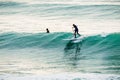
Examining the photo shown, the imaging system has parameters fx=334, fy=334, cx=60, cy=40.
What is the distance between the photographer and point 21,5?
54.6 meters

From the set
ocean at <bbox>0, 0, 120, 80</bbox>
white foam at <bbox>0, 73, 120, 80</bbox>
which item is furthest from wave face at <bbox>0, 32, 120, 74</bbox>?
white foam at <bbox>0, 73, 120, 80</bbox>

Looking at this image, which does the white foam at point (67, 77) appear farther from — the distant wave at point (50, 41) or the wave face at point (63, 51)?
the distant wave at point (50, 41)

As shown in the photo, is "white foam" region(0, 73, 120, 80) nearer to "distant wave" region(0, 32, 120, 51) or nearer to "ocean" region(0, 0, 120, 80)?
"ocean" region(0, 0, 120, 80)

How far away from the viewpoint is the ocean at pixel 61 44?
17.5 meters

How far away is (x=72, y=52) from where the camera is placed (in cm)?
2345

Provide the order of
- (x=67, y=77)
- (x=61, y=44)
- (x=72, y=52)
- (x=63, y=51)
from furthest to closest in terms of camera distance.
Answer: (x=61, y=44)
(x=63, y=51)
(x=72, y=52)
(x=67, y=77)

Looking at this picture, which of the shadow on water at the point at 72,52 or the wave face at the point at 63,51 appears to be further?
the shadow on water at the point at 72,52

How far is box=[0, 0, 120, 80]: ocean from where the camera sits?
1750 centimetres

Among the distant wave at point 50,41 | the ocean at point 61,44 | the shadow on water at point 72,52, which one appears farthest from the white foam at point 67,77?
the distant wave at point 50,41

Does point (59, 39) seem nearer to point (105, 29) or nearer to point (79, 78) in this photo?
point (105, 29)

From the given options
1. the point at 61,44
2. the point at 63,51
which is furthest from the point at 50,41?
the point at 63,51

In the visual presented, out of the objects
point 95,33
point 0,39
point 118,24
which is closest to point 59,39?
point 95,33

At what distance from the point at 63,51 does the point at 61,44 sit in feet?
7.26

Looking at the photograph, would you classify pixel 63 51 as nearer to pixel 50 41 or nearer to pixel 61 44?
pixel 61 44
